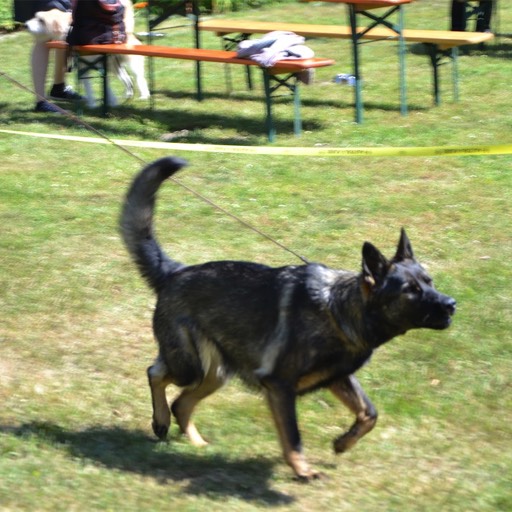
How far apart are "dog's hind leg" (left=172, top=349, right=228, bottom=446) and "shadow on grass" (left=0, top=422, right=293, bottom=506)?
16cm

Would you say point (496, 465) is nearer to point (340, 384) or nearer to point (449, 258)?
point (340, 384)

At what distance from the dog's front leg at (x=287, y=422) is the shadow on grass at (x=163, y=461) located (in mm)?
168

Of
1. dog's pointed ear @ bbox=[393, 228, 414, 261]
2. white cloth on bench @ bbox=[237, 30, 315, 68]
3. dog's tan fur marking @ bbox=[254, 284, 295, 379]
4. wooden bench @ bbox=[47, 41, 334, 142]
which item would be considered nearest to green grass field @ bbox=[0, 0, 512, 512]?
wooden bench @ bbox=[47, 41, 334, 142]

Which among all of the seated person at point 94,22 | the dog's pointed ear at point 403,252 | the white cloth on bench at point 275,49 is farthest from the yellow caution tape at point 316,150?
the dog's pointed ear at point 403,252

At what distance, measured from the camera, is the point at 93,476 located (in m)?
5.24

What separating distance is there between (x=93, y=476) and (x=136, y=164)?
594cm

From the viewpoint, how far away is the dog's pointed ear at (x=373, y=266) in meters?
5.01

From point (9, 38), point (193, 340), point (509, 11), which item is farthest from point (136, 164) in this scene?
point (509, 11)

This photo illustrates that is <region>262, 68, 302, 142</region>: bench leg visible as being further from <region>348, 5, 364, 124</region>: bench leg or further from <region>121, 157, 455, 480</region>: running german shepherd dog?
<region>121, 157, 455, 480</region>: running german shepherd dog

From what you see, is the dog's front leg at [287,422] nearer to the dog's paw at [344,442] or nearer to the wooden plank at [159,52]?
the dog's paw at [344,442]

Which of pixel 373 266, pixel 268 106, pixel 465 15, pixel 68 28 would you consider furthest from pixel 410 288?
pixel 465 15

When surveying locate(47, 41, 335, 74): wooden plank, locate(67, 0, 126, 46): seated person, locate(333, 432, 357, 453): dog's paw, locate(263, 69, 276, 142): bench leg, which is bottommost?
locate(333, 432, 357, 453): dog's paw

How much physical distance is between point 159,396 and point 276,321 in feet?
2.78

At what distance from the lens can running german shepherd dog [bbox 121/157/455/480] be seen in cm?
505
